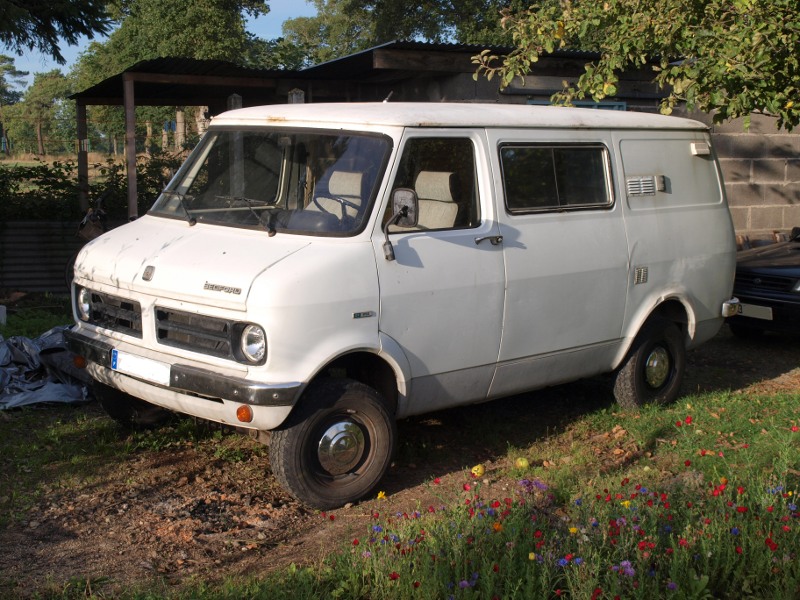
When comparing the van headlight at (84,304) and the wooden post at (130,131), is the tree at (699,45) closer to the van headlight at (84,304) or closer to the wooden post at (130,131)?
the van headlight at (84,304)

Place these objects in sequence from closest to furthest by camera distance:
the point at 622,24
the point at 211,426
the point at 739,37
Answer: the point at 211,426, the point at 739,37, the point at 622,24

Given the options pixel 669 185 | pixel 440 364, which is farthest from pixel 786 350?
pixel 440 364

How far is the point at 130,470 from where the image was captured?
5988 millimetres

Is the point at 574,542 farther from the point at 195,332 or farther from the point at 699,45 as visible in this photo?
the point at 699,45

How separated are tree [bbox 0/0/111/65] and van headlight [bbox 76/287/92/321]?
683 centimetres

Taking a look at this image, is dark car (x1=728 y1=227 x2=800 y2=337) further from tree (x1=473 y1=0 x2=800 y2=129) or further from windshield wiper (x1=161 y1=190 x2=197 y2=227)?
windshield wiper (x1=161 y1=190 x2=197 y2=227)

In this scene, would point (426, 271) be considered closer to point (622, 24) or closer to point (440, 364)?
point (440, 364)

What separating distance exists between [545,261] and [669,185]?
1.65 meters

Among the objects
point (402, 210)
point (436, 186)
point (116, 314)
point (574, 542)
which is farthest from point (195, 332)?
point (574, 542)

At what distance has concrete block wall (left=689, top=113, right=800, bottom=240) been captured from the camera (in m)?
14.5

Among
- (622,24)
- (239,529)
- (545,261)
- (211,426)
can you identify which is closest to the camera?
(239,529)

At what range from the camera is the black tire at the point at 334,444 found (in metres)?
5.26

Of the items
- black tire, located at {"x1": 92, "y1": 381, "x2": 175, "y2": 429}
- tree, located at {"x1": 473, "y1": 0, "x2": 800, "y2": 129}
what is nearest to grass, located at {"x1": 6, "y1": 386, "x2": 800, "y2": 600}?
black tire, located at {"x1": 92, "y1": 381, "x2": 175, "y2": 429}

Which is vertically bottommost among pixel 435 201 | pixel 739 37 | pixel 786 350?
pixel 786 350
